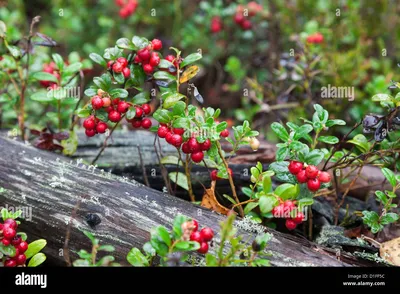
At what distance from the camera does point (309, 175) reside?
6.65 ft

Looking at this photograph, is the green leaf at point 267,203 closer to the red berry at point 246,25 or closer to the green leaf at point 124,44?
the green leaf at point 124,44

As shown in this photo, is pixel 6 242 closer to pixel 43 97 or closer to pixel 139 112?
pixel 139 112

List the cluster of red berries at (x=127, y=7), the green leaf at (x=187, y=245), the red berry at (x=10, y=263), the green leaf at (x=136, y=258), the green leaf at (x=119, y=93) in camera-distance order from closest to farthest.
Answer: the green leaf at (x=187, y=245) → the green leaf at (x=136, y=258) → the red berry at (x=10, y=263) → the green leaf at (x=119, y=93) → the cluster of red berries at (x=127, y=7)

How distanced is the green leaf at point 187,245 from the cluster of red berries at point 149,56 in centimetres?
96

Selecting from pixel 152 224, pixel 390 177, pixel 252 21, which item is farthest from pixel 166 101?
pixel 252 21

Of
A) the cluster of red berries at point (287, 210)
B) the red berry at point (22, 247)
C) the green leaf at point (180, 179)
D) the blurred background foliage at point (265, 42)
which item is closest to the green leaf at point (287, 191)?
the cluster of red berries at point (287, 210)

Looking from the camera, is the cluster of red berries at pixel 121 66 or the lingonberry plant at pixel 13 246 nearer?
the lingonberry plant at pixel 13 246

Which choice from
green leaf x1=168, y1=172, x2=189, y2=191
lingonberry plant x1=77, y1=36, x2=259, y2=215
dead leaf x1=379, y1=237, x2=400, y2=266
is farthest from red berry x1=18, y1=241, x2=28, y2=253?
dead leaf x1=379, y1=237, x2=400, y2=266

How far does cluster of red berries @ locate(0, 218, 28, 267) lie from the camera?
1.96 metres

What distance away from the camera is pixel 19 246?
202 cm

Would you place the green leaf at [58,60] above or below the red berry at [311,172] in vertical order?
above

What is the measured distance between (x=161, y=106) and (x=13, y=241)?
90 centimetres

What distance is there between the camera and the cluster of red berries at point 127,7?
4.61 meters
